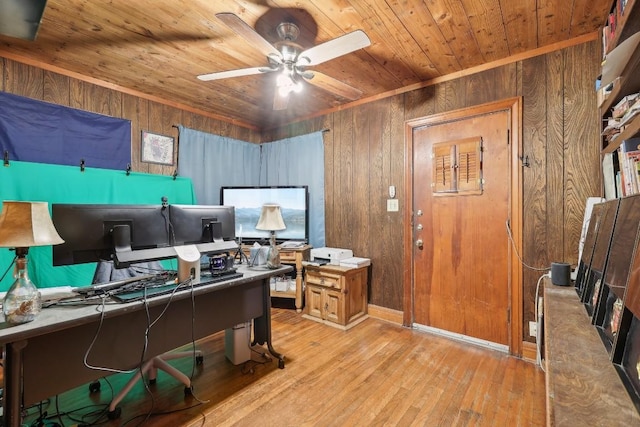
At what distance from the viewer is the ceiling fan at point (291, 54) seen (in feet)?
5.50

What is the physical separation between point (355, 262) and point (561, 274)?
173 centimetres

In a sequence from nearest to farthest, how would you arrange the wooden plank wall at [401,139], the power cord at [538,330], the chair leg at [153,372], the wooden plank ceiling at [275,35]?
the chair leg at [153,372]
the wooden plank ceiling at [275,35]
the power cord at [538,330]
the wooden plank wall at [401,139]

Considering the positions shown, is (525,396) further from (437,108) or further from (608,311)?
(437,108)

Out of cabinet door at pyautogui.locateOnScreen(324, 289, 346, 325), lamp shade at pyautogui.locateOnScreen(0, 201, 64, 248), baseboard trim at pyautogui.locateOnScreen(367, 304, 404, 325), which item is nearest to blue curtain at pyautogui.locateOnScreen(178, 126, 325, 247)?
cabinet door at pyautogui.locateOnScreen(324, 289, 346, 325)

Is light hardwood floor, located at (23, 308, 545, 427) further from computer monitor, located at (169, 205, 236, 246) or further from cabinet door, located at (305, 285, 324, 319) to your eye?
computer monitor, located at (169, 205, 236, 246)

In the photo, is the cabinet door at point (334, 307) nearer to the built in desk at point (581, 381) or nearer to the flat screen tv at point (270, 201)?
the flat screen tv at point (270, 201)

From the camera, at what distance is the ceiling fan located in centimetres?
168

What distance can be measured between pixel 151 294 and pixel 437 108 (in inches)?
110

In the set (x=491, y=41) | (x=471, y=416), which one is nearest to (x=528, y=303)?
(x=471, y=416)

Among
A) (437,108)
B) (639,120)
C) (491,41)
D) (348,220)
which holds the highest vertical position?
(491,41)

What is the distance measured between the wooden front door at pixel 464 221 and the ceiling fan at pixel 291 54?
102 centimetres

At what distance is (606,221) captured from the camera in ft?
4.80

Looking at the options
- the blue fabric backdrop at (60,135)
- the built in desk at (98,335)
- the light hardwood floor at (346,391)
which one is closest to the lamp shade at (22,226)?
the built in desk at (98,335)

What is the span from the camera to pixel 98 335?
1.54 meters
